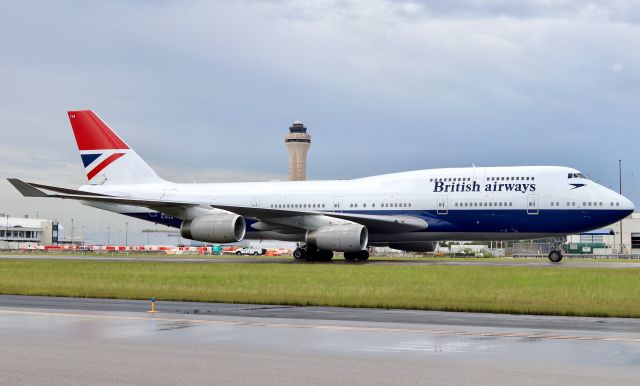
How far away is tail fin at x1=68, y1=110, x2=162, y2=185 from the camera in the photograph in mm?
56688

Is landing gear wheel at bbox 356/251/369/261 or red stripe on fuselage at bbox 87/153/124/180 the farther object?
red stripe on fuselage at bbox 87/153/124/180

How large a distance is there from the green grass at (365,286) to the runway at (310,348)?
3018 millimetres

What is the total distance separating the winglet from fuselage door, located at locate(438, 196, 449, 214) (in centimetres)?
2183

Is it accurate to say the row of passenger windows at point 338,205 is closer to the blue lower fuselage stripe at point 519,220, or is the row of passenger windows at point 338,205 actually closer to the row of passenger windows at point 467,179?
the blue lower fuselage stripe at point 519,220

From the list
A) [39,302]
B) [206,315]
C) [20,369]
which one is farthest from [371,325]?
[39,302]

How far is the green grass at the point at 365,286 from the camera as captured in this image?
21922mm

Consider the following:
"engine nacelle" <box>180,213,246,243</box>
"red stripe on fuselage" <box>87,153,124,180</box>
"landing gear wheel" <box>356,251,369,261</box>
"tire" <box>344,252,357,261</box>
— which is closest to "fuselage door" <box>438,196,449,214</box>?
"landing gear wheel" <box>356,251,369,261</box>

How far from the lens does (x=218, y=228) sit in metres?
44.4

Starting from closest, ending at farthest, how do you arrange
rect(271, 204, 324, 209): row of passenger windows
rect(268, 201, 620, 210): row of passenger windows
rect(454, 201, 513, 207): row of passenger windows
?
rect(268, 201, 620, 210): row of passenger windows → rect(454, 201, 513, 207): row of passenger windows → rect(271, 204, 324, 209): row of passenger windows

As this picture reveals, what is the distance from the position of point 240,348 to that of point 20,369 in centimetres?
336

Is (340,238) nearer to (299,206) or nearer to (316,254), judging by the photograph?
(316,254)

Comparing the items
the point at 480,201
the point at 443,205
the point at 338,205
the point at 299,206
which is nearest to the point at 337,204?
the point at 338,205

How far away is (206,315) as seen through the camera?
59.5 feet

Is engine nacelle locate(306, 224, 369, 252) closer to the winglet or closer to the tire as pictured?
the tire
